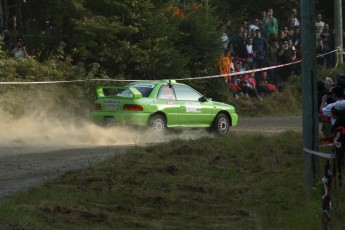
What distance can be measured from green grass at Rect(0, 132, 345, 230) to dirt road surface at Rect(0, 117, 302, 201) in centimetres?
50

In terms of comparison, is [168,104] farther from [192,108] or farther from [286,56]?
[286,56]

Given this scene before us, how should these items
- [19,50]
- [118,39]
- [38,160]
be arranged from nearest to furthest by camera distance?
[38,160], [19,50], [118,39]

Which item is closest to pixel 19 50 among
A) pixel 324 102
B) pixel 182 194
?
pixel 324 102

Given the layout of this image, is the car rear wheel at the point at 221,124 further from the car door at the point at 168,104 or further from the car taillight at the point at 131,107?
the car taillight at the point at 131,107

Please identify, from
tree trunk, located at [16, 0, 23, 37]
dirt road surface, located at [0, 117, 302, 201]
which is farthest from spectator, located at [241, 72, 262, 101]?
dirt road surface, located at [0, 117, 302, 201]

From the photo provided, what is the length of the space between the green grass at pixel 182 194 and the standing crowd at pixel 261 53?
47.4ft

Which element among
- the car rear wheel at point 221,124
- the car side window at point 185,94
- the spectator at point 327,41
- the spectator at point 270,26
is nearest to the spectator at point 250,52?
the spectator at point 270,26

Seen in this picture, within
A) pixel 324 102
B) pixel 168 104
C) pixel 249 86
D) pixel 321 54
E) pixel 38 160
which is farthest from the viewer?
pixel 321 54

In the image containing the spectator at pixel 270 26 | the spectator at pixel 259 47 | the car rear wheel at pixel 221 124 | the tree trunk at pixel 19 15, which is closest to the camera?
the car rear wheel at pixel 221 124

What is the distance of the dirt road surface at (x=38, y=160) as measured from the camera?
14.1 metres

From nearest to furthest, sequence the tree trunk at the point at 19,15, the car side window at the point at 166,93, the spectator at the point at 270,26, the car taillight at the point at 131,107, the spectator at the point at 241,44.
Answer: the car taillight at the point at 131,107, the car side window at the point at 166,93, the tree trunk at the point at 19,15, the spectator at the point at 241,44, the spectator at the point at 270,26

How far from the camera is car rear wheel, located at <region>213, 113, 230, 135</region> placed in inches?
934

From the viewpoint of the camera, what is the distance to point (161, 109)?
2234cm

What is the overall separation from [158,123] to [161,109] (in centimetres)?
36
